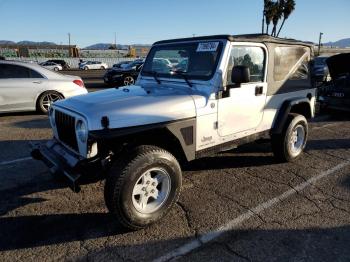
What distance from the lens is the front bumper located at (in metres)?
3.28

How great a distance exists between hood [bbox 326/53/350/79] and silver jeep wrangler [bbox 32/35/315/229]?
13.9 feet

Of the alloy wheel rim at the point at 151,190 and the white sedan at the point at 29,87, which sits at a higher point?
the white sedan at the point at 29,87

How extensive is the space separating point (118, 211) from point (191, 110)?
1.38 metres

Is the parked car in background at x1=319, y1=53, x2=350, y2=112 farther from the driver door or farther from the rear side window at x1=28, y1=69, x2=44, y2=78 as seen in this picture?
the rear side window at x1=28, y1=69, x2=44, y2=78

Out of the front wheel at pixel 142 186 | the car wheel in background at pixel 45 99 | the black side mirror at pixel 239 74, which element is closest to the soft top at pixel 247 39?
the black side mirror at pixel 239 74

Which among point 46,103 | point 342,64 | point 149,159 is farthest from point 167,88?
point 342,64

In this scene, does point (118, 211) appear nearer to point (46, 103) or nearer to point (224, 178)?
point (224, 178)

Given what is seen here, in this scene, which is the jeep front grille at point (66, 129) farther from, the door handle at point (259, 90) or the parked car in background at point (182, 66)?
the door handle at point (259, 90)

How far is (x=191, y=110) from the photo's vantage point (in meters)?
3.81

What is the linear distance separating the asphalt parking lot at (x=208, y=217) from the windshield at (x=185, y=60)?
1516 millimetres

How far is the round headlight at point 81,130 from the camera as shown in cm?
335

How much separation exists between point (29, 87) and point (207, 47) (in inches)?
248

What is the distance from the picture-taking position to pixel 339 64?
9.12 m

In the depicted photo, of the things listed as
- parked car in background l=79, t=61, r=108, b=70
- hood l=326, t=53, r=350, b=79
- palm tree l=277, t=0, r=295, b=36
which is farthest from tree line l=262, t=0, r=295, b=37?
hood l=326, t=53, r=350, b=79
